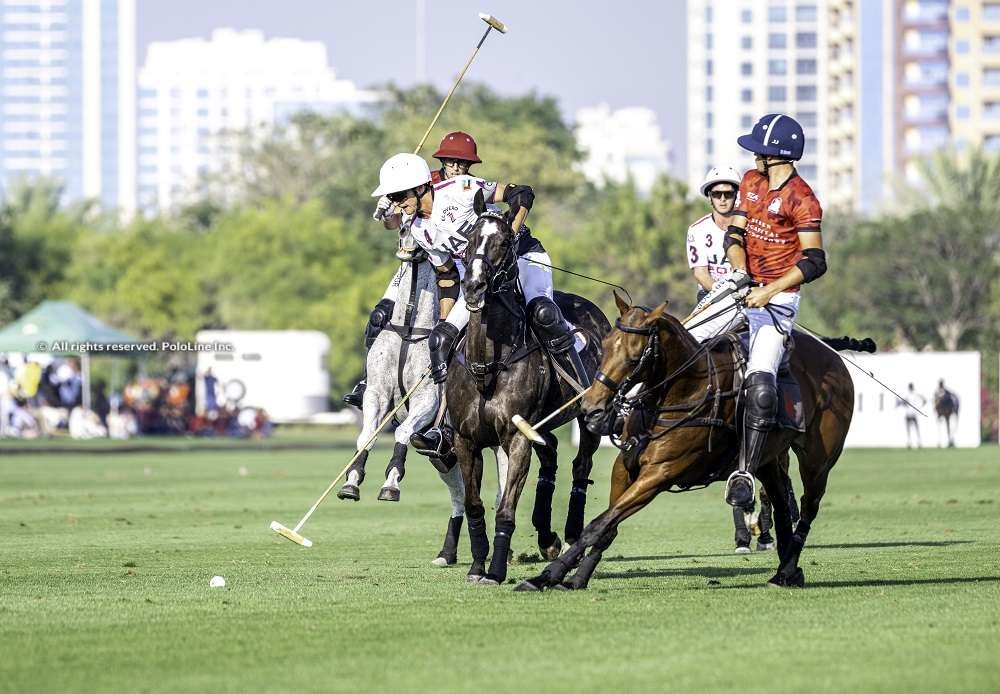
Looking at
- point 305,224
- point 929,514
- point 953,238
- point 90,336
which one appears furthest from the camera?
point 305,224

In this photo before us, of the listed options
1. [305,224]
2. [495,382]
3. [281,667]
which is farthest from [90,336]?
[281,667]

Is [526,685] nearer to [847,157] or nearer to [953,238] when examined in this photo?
[953,238]

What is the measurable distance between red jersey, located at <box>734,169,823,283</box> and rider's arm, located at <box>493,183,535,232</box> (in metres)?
1.74

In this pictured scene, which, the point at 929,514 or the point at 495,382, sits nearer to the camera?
the point at 495,382

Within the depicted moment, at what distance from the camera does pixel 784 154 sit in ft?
42.6

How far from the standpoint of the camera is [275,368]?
71875 millimetres

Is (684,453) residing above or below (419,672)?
above

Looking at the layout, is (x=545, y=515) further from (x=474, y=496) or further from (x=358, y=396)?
Result: (x=358, y=396)

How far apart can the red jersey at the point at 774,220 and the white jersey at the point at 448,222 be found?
278 cm

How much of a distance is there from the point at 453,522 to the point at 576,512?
1.10m

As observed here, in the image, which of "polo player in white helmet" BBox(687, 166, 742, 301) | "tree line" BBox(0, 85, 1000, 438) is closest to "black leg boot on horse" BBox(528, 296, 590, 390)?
"polo player in white helmet" BBox(687, 166, 742, 301)

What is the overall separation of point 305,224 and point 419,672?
75819 millimetres

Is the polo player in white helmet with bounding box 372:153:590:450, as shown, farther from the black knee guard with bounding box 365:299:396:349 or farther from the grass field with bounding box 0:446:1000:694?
the grass field with bounding box 0:446:1000:694

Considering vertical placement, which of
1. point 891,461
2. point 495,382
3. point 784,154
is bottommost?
point 891,461
